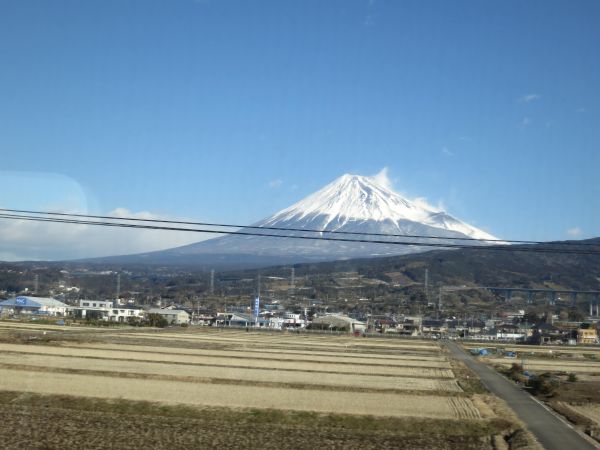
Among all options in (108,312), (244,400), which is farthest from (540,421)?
(108,312)

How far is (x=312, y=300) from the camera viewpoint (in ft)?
336

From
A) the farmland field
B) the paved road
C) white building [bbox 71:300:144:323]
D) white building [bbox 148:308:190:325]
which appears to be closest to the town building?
white building [bbox 71:300:144:323]

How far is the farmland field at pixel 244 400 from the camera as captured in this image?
10531mm

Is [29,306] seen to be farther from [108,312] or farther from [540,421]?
[540,421]

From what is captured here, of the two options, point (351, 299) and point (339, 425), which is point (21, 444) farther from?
point (351, 299)

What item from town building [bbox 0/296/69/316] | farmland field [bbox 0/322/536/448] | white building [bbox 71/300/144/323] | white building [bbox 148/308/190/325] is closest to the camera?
farmland field [bbox 0/322/536/448]

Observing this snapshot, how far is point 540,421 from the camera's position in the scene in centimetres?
1288

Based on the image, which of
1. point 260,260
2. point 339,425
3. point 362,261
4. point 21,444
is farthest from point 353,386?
point 260,260

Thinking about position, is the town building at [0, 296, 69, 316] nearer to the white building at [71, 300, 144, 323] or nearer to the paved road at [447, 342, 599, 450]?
the white building at [71, 300, 144, 323]

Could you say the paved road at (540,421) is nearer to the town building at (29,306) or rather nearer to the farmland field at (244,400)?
the farmland field at (244,400)

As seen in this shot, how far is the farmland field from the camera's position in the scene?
10.5m

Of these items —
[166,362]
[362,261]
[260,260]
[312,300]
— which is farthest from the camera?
[260,260]

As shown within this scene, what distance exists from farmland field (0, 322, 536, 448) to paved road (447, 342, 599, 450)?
469mm

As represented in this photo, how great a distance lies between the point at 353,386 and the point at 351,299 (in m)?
88.3
